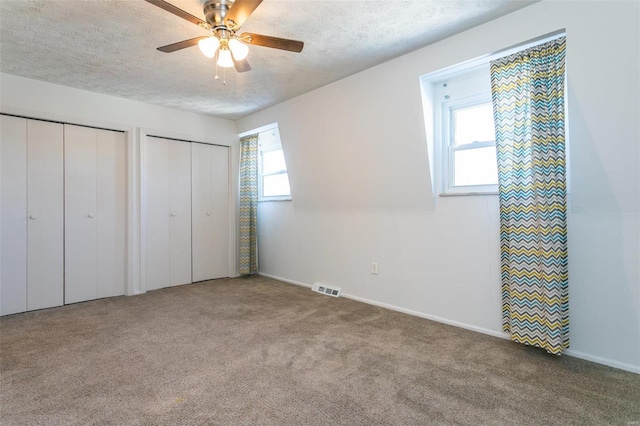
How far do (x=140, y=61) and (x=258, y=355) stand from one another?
2658 mm

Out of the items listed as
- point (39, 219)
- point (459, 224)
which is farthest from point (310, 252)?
point (39, 219)

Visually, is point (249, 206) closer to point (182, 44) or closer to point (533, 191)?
point (182, 44)

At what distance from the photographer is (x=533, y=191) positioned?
2176 mm

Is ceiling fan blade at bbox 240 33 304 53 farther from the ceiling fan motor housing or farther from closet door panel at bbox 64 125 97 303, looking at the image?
closet door panel at bbox 64 125 97 303

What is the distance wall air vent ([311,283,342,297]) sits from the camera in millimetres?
3752

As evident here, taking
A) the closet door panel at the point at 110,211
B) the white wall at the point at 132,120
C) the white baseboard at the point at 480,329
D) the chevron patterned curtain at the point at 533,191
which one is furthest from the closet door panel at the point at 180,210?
the chevron patterned curtain at the point at 533,191

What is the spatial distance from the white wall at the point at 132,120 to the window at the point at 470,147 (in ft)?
10.3

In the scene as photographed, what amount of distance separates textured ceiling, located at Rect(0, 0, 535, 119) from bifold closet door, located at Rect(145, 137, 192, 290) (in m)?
0.85

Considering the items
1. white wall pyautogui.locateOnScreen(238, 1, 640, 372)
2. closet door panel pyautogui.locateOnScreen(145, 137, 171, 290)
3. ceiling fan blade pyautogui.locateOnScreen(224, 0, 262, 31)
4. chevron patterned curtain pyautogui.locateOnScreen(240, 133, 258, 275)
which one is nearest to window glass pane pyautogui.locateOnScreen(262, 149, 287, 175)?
chevron patterned curtain pyautogui.locateOnScreen(240, 133, 258, 275)

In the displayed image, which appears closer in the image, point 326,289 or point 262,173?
point 326,289

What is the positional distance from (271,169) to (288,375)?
339 centimetres

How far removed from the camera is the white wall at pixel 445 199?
76.5 inches

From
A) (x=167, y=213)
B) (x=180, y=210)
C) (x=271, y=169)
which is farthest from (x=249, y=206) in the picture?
(x=167, y=213)

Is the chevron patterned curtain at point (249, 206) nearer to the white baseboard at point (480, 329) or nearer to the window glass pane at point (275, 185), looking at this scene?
the window glass pane at point (275, 185)
